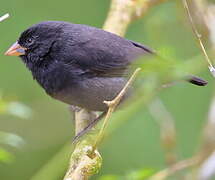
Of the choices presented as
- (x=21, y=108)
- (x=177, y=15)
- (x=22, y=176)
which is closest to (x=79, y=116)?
(x=21, y=108)

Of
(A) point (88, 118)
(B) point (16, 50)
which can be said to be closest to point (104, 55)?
(A) point (88, 118)

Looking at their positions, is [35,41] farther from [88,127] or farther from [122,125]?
[122,125]

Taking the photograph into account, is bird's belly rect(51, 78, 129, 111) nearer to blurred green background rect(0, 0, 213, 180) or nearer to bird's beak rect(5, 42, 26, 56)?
bird's beak rect(5, 42, 26, 56)

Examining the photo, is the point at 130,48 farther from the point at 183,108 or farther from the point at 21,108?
the point at 183,108

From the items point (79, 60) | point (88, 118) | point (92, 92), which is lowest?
point (88, 118)

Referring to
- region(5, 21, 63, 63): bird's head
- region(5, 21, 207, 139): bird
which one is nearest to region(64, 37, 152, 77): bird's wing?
region(5, 21, 207, 139): bird

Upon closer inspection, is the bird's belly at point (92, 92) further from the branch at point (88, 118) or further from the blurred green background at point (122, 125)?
the blurred green background at point (122, 125)

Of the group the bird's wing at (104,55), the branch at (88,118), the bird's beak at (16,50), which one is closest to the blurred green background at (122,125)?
the branch at (88,118)
